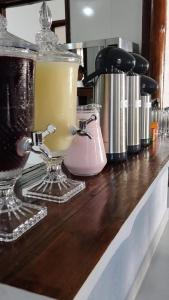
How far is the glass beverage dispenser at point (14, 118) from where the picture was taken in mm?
378

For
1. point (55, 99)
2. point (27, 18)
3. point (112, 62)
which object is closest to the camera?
point (55, 99)

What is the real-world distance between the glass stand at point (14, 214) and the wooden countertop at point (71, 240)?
0.04 feet

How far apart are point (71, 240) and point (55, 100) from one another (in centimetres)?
24

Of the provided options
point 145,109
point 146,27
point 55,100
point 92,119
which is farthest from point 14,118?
point 146,27

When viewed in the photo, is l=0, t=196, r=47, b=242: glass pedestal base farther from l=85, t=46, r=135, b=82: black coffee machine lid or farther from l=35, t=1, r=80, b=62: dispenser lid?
l=85, t=46, r=135, b=82: black coffee machine lid

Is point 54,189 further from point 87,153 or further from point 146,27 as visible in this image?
point 146,27

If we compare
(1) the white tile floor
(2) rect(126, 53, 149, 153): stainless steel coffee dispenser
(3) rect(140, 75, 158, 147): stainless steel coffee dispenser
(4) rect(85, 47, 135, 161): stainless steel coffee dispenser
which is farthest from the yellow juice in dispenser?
(1) the white tile floor

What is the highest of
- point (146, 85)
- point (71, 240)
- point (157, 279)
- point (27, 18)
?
point (27, 18)

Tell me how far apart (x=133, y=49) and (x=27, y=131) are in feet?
5.12

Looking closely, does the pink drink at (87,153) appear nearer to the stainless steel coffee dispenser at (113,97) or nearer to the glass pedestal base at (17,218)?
the stainless steel coffee dispenser at (113,97)

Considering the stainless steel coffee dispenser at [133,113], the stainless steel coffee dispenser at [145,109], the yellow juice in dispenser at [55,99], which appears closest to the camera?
the yellow juice in dispenser at [55,99]

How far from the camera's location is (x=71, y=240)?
38 centimetres

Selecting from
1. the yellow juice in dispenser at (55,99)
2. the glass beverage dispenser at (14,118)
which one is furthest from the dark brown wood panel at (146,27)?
the glass beverage dispenser at (14,118)

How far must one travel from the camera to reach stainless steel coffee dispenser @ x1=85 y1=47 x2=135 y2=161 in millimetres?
742
